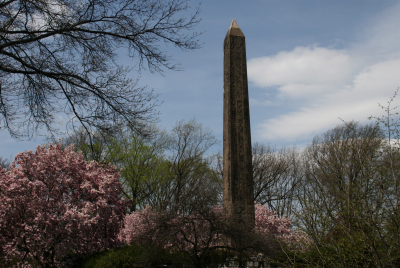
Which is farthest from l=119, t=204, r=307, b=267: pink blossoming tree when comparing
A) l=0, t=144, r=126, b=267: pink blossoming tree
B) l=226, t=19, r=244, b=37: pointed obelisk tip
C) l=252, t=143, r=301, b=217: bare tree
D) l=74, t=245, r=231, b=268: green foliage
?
l=252, t=143, r=301, b=217: bare tree

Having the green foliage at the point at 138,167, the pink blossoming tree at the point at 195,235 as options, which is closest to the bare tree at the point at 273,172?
the green foliage at the point at 138,167

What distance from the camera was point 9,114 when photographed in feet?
26.7

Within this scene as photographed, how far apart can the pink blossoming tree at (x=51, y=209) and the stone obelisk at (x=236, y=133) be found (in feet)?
17.3

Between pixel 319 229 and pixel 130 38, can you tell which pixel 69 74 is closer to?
pixel 130 38

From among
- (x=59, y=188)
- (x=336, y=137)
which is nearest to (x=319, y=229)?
(x=59, y=188)

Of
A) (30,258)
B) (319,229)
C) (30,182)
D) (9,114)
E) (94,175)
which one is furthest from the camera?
(94,175)

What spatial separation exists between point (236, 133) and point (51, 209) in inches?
286

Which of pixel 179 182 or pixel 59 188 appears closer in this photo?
pixel 59 188

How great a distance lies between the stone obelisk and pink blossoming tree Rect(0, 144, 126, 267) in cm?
526

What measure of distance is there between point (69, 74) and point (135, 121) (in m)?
1.93

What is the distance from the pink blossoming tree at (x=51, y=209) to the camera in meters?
11.5

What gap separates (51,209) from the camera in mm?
11914

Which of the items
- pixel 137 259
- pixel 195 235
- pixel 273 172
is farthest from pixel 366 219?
pixel 273 172

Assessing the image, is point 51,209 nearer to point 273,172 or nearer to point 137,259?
point 137,259
